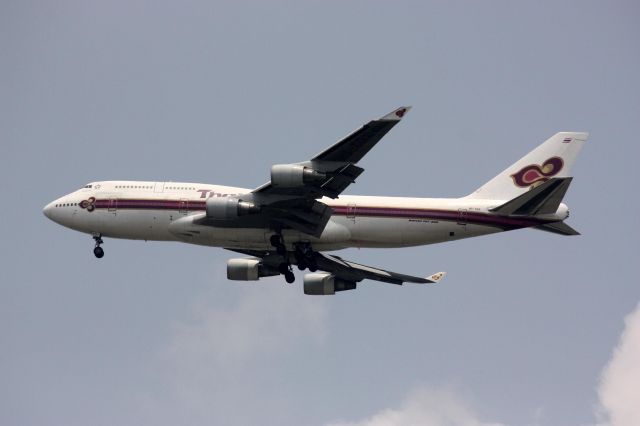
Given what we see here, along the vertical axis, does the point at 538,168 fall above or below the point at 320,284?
above

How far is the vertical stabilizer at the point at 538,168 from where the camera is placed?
70688 millimetres

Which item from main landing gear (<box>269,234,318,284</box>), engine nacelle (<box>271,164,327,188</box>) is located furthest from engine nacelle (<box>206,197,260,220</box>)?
engine nacelle (<box>271,164,327,188</box>)

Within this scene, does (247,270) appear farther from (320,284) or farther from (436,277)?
(436,277)

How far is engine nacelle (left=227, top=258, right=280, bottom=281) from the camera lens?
75.2 m

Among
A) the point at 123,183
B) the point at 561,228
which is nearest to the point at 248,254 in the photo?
the point at 123,183

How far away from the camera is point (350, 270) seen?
249 ft

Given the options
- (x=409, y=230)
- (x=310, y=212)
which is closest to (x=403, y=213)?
(x=409, y=230)

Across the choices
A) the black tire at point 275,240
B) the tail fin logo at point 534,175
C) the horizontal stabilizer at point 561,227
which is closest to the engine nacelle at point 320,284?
the black tire at point 275,240

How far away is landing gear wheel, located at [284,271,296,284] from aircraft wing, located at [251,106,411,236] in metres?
4.93

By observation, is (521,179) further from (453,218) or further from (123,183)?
(123,183)

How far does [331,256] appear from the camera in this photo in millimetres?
75812

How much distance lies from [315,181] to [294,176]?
112cm

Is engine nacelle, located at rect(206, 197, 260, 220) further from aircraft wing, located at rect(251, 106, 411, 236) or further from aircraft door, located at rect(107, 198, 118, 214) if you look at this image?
aircraft door, located at rect(107, 198, 118, 214)

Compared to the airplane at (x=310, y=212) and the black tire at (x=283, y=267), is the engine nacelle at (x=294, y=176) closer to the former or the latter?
the airplane at (x=310, y=212)
